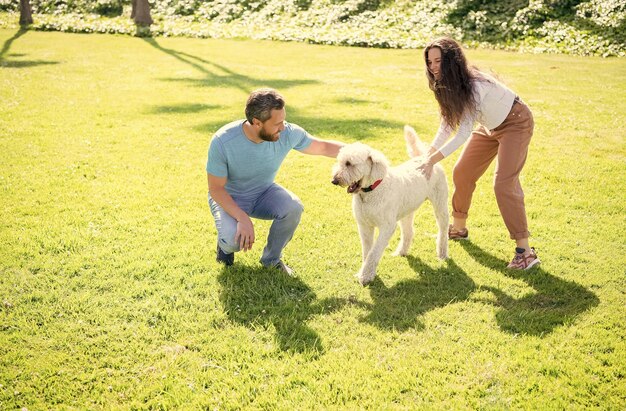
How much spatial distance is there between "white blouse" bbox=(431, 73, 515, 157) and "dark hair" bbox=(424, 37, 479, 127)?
67 millimetres

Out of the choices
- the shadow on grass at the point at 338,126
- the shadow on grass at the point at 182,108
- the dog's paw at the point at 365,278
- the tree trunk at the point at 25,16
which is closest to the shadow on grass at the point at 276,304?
the dog's paw at the point at 365,278

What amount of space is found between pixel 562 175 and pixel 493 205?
5.26ft

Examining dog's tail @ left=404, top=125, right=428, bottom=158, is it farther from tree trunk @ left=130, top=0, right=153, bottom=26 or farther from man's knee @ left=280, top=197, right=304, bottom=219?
tree trunk @ left=130, top=0, right=153, bottom=26

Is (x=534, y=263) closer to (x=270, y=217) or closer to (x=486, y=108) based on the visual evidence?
(x=486, y=108)

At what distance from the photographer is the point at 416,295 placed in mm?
4410

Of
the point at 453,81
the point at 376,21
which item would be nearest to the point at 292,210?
the point at 453,81

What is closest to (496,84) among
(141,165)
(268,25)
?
(141,165)

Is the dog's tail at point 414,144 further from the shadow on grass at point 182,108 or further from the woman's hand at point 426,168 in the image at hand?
the shadow on grass at point 182,108

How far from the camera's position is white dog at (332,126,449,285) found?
13.6 feet

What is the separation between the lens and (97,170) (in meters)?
7.21

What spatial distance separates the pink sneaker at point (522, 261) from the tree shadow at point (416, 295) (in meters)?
0.53

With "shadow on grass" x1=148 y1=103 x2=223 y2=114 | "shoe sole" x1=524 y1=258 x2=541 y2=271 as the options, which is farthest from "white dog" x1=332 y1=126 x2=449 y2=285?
"shadow on grass" x1=148 y1=103 x2=223 y2=114

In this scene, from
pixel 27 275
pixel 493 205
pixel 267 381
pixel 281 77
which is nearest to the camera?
pixel 267 381

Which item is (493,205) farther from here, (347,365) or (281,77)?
(281,77)
